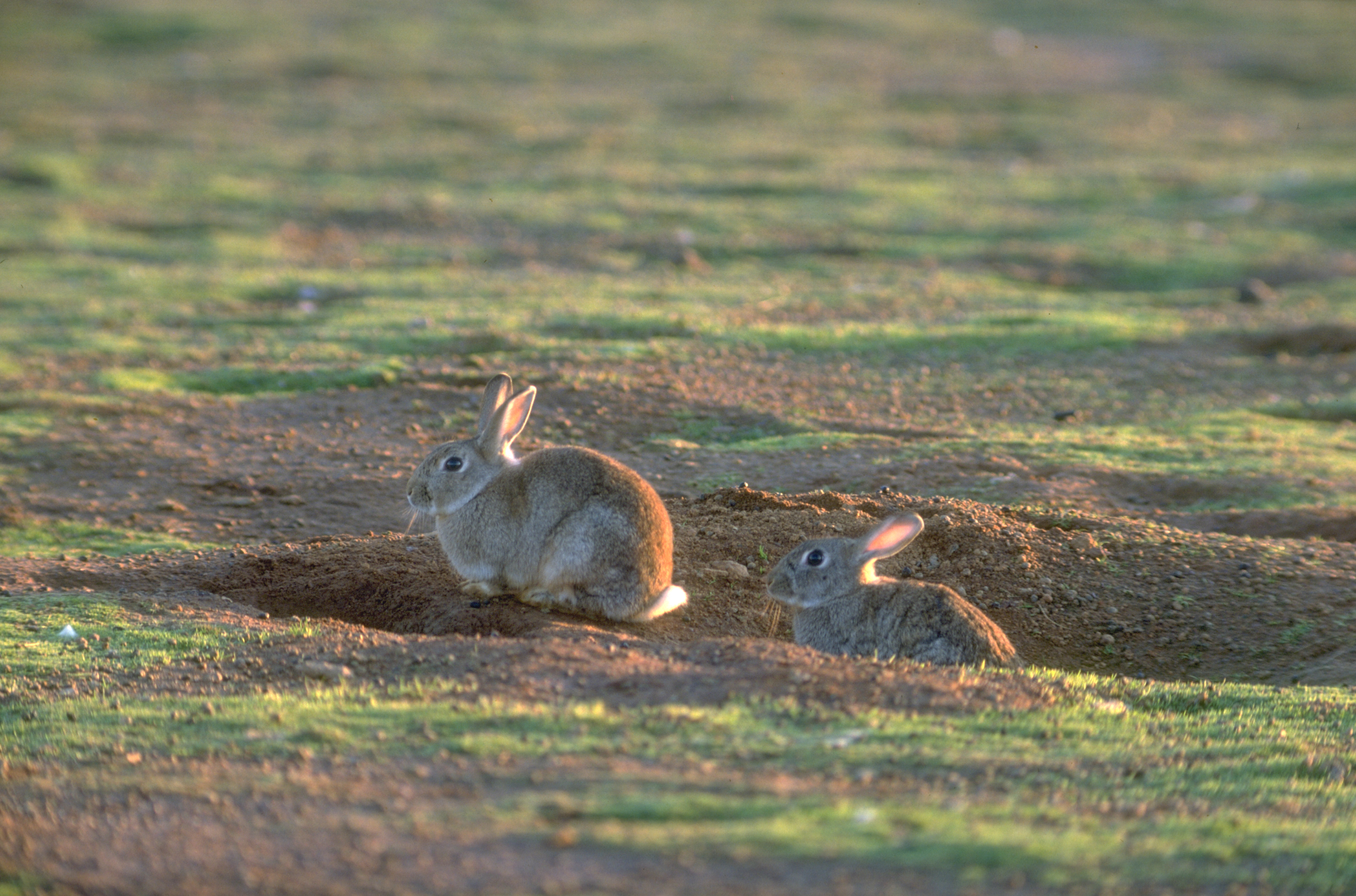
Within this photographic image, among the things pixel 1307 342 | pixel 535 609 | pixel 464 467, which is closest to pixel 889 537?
pixel 535 609

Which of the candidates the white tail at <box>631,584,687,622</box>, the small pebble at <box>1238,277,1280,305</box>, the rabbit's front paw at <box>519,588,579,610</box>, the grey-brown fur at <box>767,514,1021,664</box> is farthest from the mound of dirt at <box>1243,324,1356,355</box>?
the rabbit's front paw at <box>519,588,579,610</box>

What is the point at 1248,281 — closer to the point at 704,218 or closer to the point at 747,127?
the point at 704,218

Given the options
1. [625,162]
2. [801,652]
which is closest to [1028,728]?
[801,652]

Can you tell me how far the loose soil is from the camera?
4445 millimetres

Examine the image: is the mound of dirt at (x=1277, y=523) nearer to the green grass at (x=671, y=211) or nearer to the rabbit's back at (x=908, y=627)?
the green grass at (x=671, y=211)

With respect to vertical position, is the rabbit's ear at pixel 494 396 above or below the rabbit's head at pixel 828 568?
above

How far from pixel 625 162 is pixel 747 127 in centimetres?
586

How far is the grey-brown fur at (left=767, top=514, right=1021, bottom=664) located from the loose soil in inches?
18.4

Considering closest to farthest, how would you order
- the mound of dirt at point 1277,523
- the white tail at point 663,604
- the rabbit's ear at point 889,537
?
1. the rabbit's ear at point 889,537
2. the white tail at point 663,604
3. the mound of dirt at point 1277,523

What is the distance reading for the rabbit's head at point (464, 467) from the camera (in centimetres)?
807

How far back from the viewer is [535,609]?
7.84 m

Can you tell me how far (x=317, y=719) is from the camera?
18.9 ft

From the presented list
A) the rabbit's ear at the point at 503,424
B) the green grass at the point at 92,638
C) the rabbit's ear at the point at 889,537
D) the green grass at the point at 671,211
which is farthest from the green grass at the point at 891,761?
the green grass at the point at 671,211

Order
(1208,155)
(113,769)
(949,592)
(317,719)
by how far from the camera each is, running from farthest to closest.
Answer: (1208,155)
(949,592)
(317,719)
(113,769)
